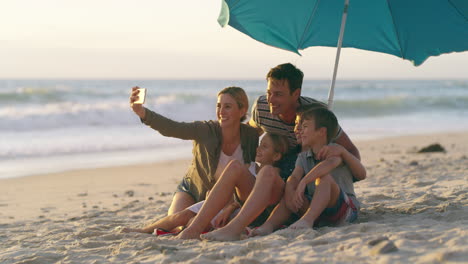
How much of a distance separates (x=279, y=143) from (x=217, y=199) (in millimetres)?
674

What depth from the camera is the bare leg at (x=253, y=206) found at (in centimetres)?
392

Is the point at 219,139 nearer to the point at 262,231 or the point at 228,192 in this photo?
the point at 228,192

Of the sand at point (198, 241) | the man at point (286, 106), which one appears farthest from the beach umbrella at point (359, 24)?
the sand at point (198, 241)

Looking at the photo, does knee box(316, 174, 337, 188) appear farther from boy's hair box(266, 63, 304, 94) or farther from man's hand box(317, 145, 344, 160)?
boy's hair box(266, 63, 304, 94)

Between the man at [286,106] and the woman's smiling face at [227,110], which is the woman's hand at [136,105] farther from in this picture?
the man at [286,106]

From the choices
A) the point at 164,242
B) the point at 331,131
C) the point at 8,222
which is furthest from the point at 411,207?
the point at 8,222

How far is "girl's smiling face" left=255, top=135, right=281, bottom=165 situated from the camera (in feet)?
14.4

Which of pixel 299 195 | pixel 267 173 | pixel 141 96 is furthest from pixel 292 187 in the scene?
pixel 141 96

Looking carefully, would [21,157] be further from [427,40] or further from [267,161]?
[427,40]

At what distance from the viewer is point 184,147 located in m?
11.3

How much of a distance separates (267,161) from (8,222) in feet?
9.19

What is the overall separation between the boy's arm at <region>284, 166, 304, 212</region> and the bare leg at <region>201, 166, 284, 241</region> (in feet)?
0.39

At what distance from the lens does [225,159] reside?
454 centimetres

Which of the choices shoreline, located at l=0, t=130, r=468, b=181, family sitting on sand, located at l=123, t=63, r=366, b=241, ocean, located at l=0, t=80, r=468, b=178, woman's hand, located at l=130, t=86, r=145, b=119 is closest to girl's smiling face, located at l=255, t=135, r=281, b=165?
family sitting on sand, located at l=123, t=63, r=366, b=241
